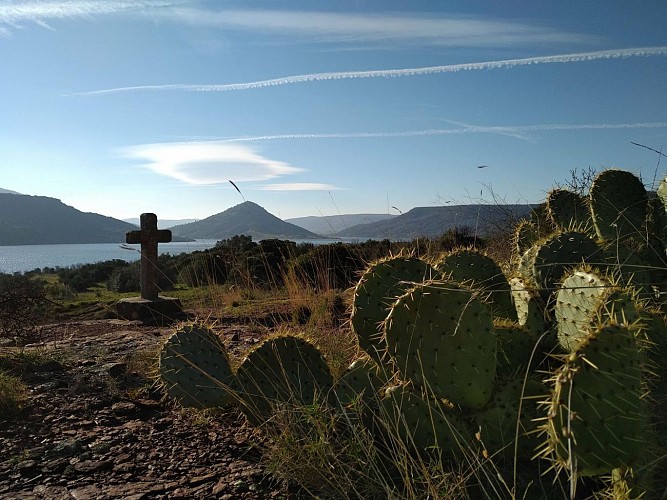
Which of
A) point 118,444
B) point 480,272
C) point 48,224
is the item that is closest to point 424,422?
point 480,272

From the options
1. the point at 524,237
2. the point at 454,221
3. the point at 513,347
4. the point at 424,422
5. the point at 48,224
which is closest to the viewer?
the point at 424,422

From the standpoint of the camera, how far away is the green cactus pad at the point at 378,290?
2.50m

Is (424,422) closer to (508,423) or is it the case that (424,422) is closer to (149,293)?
(508,423)

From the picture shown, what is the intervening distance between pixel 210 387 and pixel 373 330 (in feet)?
3.17

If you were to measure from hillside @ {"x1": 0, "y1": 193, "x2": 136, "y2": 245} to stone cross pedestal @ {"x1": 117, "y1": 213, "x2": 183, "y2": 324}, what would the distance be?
91.8 meters

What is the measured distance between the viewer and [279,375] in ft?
8.90

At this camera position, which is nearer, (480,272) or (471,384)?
(471,384)

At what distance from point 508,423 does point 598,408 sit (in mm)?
554

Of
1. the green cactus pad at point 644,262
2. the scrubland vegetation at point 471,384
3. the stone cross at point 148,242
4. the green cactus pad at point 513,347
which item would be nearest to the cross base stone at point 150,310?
the stone cross at point 148,242

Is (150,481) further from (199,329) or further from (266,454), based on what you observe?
(199,329)

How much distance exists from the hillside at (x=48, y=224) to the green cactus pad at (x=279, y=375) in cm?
9756

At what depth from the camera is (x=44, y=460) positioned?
2.43 metres

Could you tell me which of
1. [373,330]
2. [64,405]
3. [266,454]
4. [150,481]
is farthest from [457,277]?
[64,405]

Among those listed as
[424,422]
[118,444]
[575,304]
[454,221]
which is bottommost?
[118,444]
